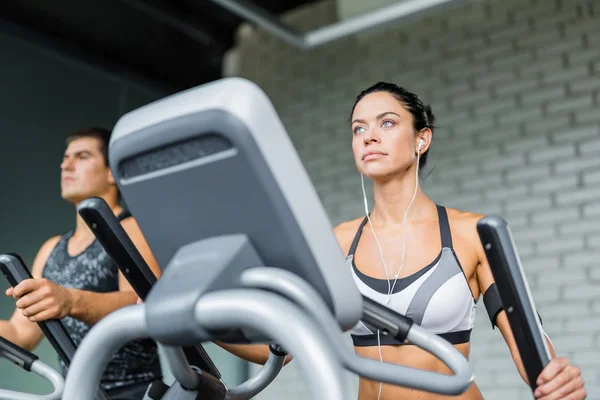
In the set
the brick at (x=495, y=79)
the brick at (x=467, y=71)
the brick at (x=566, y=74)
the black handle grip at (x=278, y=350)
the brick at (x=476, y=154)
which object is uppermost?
the brick at (x=467, y=71)

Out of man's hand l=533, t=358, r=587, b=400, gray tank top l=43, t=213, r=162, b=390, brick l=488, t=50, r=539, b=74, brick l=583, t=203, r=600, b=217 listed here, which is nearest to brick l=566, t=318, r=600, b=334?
brick l=583, t=203, r=600, b=217

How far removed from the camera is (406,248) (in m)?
1.69

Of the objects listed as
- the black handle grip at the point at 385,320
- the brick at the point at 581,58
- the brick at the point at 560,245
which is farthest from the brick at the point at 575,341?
the black handle grip at the point at 385,320

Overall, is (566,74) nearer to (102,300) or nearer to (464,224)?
(464,224)

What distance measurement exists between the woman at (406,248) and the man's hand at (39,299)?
63 centimetres

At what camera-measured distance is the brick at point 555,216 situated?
3693 millimetres

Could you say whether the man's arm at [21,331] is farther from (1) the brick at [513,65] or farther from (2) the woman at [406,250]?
(1) the brick at [513,65]

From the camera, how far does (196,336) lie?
2.69ft

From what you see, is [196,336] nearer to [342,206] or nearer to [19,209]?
[19,209]

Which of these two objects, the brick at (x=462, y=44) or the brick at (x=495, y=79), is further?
the brick at (x=462, y=44)

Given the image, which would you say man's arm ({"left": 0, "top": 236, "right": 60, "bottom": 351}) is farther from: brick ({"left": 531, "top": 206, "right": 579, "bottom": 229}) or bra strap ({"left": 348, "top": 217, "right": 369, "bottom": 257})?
brick ({"left": 531, "top": 206, "right": 579, "bottom": 229})

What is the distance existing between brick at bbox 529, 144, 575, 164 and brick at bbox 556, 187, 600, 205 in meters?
0.20

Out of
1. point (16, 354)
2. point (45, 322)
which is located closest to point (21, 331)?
point (16, 354)

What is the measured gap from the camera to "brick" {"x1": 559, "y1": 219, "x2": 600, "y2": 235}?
11.9 ft
